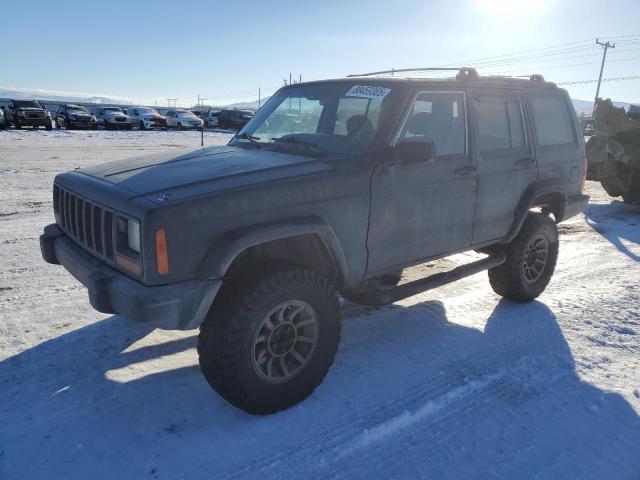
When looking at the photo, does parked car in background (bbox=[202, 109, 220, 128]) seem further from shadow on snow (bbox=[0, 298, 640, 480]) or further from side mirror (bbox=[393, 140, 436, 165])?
side mirror (bbox=[393, 140, 436, 165])

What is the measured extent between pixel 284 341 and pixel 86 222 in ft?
4.80

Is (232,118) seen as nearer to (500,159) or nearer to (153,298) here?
(500,159)

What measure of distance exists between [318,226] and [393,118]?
1.06 meters

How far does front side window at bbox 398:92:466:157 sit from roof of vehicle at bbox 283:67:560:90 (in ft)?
0.40

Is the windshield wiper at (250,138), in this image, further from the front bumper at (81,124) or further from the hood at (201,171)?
the front bumper at (81,124)

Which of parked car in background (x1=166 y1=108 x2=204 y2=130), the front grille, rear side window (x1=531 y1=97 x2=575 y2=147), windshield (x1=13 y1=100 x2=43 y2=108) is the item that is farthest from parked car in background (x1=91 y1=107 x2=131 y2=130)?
rear side window (x1=531 y1=97 x2=575 y2=147)

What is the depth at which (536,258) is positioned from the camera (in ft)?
16.3

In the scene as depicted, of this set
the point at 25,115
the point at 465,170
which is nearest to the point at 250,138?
the point at 465,170

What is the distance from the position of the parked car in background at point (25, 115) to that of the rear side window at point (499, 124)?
3004 cm

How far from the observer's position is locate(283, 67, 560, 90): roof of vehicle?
3.82 metres

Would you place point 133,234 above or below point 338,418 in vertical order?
above

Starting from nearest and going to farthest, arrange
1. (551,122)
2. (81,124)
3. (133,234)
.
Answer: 1. (133,234)
2. (551,122)
3. (81,124)

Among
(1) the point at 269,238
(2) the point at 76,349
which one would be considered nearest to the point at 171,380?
(2) the point at 76,349

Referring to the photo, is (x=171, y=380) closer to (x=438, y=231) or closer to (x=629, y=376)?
(x=438, y=231)
